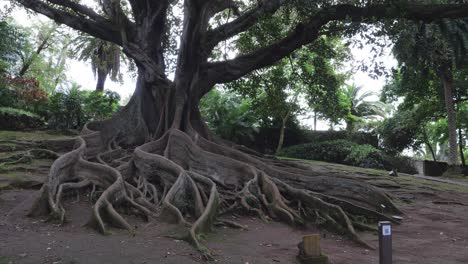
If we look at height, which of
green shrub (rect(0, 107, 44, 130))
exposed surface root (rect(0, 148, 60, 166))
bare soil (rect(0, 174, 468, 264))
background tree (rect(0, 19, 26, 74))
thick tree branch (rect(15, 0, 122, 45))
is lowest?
bare soil (rect(0, 174, 468, 264))

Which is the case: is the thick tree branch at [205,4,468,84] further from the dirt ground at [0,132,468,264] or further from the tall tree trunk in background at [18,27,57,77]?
the tall tree trunk in background at [18,27,57,77]

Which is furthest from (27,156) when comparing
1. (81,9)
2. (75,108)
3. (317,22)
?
(75,108)

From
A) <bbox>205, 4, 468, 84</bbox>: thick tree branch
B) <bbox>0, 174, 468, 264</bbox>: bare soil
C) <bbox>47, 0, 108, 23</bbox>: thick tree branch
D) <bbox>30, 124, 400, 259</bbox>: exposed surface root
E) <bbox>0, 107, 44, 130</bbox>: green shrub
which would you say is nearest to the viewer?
<bbox>0, 174, 468, 264</bbox>: bare soil

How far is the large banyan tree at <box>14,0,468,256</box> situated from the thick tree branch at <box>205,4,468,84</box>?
0.02 m

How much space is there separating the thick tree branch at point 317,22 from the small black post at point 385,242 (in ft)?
20.2

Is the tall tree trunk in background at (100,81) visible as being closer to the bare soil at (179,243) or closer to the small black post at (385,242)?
the bare soil at (179,243)

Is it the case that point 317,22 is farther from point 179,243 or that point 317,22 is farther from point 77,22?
point 179,243

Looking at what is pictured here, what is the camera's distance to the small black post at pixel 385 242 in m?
4.10

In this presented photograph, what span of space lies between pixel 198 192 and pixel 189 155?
191cm

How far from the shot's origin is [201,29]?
371 inches

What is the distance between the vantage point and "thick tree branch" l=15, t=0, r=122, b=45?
11844mm

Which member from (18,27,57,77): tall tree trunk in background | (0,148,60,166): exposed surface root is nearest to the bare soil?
(0,148,60,166): exposed surface root

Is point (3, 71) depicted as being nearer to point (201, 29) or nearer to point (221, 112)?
point (221, 112)

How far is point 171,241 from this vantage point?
19.1 ft
